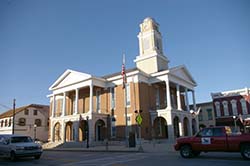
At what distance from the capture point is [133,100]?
103 ft

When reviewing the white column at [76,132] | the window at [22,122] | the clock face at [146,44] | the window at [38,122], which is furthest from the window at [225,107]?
the window at [22,122]

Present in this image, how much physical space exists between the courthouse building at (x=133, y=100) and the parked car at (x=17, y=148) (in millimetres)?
13181

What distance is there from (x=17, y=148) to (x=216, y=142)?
37.9 feet

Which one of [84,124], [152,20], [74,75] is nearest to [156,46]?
[152,20]

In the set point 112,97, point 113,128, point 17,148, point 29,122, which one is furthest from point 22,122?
point 17,148

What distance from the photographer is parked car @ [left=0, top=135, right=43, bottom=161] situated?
1412cm

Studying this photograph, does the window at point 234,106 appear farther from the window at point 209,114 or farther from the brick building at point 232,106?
the window at point 209,114

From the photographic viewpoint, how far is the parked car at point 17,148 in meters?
14.1

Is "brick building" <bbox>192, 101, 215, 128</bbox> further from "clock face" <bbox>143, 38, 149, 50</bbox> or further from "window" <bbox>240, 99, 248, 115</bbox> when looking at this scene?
"clock face" <bbox>143, 38, 149, 50</bbox>

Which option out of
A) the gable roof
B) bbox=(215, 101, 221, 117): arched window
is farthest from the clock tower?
bbox=(215, 101, 221, 117): arched window

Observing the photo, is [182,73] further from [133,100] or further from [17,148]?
[17,148]

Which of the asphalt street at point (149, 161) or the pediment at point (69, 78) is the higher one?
the pediment at point (69, 78)

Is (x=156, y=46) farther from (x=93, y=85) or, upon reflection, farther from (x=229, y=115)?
(x=229, y=115)

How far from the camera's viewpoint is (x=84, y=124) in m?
34.9
